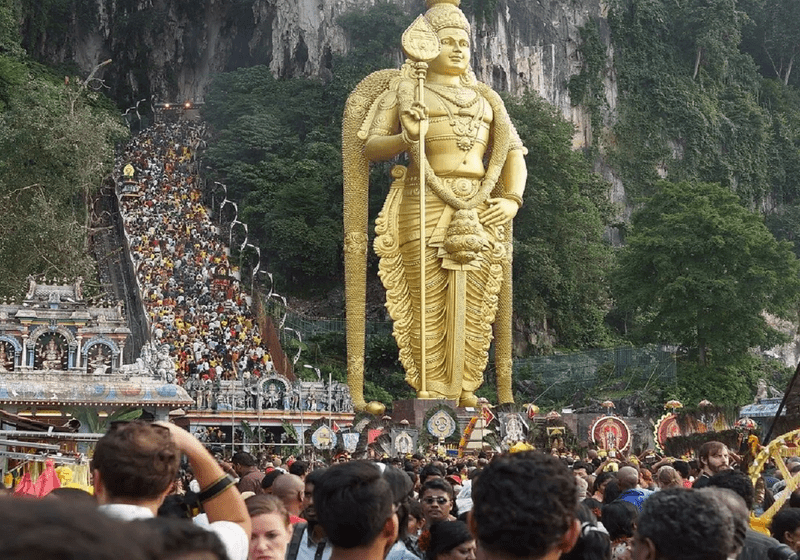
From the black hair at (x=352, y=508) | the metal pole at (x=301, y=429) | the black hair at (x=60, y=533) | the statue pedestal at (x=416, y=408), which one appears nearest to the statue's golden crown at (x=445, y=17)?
the statue pedestal at (x=416, y=408)

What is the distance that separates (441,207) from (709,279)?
10.1 meters

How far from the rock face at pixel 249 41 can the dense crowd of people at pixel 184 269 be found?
4831 mm

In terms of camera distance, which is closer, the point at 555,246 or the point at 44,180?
the point at 44,180

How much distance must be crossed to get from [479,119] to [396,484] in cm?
1584

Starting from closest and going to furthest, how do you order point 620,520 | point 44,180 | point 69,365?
point 620,520
point 69,365
point 44,180

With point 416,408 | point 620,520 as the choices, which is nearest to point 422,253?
point 416,408

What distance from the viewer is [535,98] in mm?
35375

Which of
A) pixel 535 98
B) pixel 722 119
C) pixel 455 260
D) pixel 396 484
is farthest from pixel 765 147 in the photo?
pixel 396 484

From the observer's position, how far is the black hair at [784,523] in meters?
4.47

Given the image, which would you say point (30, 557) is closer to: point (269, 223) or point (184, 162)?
point (269, 223)

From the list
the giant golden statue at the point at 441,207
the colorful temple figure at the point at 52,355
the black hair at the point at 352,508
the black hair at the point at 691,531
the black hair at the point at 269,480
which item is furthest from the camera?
the giant golden statue at the point at 441,207

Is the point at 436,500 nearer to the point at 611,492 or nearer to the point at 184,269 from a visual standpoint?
the point at 611,492

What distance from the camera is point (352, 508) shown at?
3.10 m

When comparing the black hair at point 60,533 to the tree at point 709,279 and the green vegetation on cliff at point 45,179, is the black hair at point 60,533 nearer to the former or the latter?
the green vegetation on cliff at point 45,179
